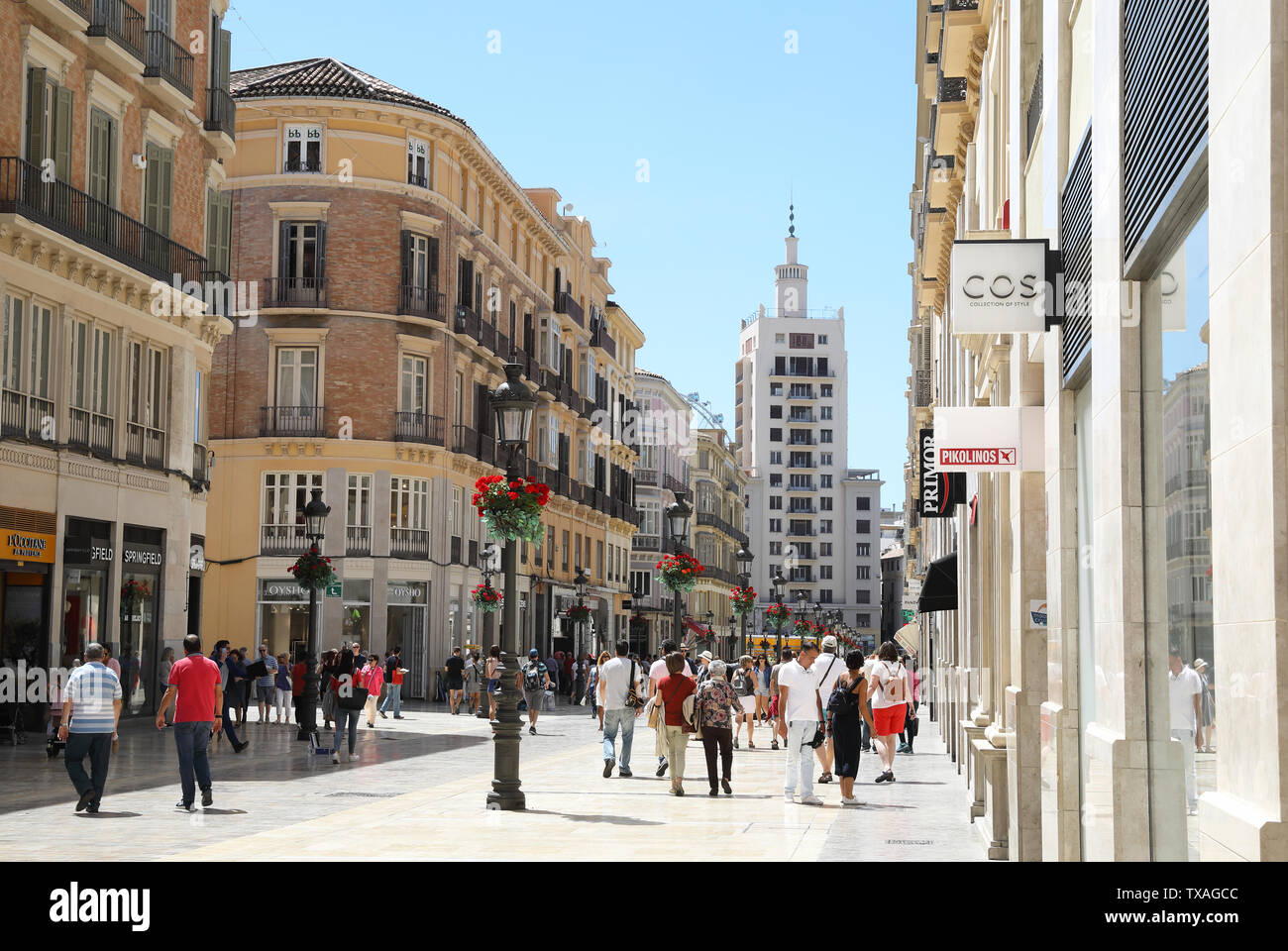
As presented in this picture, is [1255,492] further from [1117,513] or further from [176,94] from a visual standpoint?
[176,94]

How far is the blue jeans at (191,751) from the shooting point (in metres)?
15.6

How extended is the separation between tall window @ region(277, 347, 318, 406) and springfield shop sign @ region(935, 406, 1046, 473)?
124 feet

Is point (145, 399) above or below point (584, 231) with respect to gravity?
below

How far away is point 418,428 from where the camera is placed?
158ft

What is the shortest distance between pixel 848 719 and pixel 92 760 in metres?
8.66

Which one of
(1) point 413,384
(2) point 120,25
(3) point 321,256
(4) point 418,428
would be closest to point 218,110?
(2) point 120,25

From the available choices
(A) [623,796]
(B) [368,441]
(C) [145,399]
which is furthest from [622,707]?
(B) [368,441]

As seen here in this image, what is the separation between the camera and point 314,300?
154 ft

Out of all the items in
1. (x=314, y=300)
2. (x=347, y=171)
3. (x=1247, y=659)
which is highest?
(x=347, y=171)

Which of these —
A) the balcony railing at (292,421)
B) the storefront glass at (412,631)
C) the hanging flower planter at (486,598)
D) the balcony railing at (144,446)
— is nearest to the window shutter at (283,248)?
the balcony railing at (292,421)

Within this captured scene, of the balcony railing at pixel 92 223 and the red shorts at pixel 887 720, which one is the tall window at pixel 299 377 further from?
the red shorts at pixel 887 720

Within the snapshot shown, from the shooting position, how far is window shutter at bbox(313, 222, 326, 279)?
1853 inches

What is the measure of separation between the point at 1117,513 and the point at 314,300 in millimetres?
41956

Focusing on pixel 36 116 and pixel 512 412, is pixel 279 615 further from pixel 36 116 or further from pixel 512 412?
pixel 512 412
